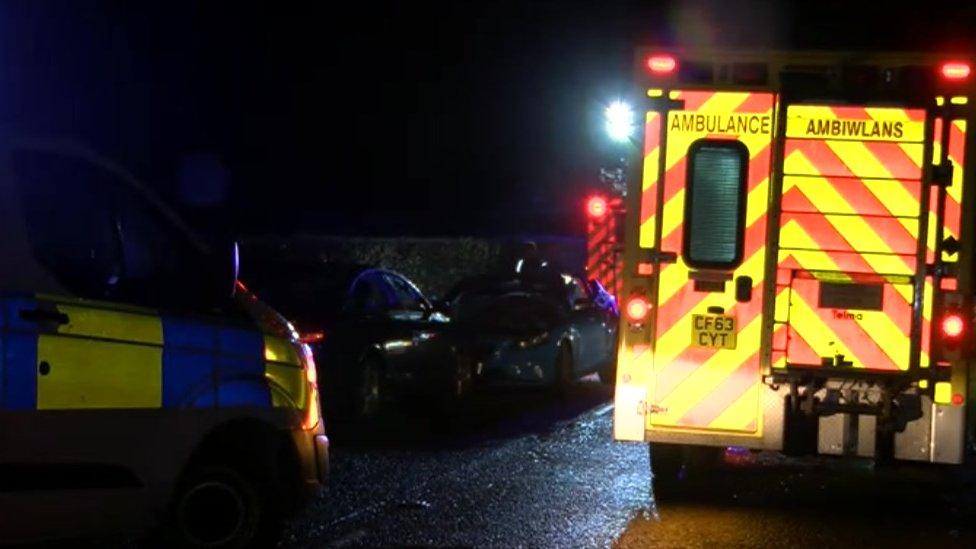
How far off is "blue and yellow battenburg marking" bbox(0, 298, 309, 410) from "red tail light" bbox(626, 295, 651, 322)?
8.34ft

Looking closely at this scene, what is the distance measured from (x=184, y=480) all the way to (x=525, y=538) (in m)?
2.10

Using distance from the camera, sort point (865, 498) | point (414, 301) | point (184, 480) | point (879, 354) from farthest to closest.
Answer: point (414, 301) → point (865, 498) → point (879, 354) → point (184, 480)

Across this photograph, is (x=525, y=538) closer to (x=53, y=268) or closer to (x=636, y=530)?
(x=636, y=530)

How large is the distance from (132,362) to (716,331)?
379 cm

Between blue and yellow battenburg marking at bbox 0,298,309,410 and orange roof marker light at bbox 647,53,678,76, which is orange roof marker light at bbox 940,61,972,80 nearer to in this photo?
orange roof marker light at bbox 647,53,678,76

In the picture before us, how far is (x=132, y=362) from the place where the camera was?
5.94m

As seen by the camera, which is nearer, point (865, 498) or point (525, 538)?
point (525, 538)

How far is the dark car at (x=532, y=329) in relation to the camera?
13758 mm

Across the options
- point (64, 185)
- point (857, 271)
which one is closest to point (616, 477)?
point (857, 271)

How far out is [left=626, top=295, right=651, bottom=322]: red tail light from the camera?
8.54m

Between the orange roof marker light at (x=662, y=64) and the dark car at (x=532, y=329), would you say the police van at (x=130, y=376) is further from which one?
the dark car at (x=532, y=329)

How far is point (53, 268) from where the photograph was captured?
5773 mm

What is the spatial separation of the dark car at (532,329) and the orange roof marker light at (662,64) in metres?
5.22

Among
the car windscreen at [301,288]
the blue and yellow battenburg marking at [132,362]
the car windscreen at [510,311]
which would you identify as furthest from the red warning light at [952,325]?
the car windscreen at [510,311]
